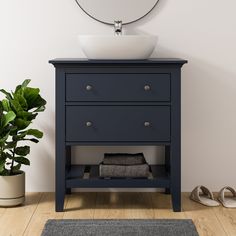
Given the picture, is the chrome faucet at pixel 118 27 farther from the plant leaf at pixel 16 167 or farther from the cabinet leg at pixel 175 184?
the plant leaf at pixel 16 167

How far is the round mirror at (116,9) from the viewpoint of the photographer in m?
3.40

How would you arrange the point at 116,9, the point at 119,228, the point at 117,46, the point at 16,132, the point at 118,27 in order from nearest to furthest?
the point at 119,228, the point at 117,46, the point at 16,132, the point at 118,27, the point at 116,9

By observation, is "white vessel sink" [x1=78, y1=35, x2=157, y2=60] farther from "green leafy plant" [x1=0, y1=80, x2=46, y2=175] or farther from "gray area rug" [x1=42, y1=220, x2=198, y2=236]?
"gray area rug" [x1=42, y1=220, x2=198, y2=236]

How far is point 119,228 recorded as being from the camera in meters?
2.79

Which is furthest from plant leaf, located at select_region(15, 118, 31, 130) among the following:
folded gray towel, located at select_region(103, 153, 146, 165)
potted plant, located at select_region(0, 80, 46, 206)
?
folded gray towel, located at select_region(103, 153, 146, 165)

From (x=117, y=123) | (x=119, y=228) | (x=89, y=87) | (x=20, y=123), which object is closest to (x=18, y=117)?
(x=20, y=123)

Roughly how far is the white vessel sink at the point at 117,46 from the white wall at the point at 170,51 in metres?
0.38

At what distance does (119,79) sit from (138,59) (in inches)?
5.9

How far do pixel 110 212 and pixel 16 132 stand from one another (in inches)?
25.8

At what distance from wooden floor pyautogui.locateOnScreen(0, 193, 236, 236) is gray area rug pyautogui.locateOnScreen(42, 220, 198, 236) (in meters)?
0.06

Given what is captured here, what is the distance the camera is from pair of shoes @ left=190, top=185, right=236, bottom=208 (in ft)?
10.6

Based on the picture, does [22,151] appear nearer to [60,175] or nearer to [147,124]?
[60,175]

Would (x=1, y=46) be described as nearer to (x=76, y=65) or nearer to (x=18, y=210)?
(x=76, y=65)

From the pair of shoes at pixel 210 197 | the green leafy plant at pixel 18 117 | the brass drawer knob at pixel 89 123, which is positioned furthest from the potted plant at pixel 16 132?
the pair of shoes at pixel 210 197
